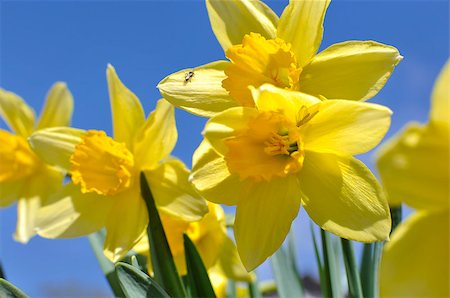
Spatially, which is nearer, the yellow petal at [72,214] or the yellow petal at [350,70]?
the yellow petal at [350,70]

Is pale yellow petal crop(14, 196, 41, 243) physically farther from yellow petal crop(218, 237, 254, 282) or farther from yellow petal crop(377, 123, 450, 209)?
yellow petal crop(377, 123, 450, 209)

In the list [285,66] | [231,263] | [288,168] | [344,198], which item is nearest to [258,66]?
[285,66]

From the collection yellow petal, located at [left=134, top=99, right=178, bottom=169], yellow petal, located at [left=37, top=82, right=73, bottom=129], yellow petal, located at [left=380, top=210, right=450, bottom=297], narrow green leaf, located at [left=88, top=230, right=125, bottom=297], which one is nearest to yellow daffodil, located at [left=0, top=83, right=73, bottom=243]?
yellow petal, located at [left=37, top=82, right=73, bottom=129]

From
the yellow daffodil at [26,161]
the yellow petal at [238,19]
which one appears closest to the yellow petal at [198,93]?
the yellow petal at [238,19]

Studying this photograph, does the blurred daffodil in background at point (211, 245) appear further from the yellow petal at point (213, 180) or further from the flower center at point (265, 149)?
the flower center at point (265, 149)

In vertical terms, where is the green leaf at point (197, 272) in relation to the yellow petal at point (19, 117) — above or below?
below

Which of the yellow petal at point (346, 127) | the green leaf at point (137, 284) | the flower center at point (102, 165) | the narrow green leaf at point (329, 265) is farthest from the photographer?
the flower center at point (102, 165)
